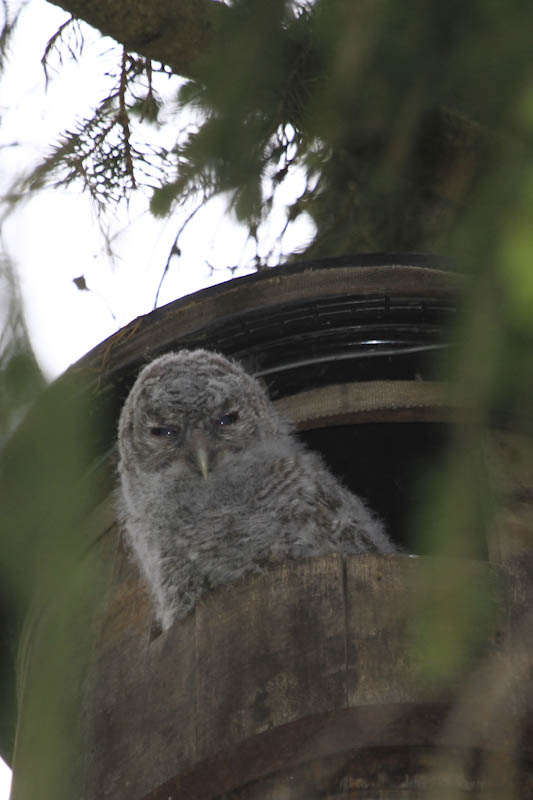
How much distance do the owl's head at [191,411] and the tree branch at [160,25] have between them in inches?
29.3

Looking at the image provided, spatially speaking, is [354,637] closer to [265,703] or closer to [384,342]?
[265,703]

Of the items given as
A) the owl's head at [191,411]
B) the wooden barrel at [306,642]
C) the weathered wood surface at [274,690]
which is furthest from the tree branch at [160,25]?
the weathered wood surface at [274,690]

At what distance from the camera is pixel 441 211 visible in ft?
11.3

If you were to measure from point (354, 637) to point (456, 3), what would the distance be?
992 mm

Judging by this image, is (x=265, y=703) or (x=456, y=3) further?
(x=265, y=703)

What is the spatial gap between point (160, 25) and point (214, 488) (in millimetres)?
1132

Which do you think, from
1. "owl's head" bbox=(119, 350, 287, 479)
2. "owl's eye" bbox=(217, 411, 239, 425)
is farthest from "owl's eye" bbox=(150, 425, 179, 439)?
"owl's eye" bbox=(217, 411, 239, 425)

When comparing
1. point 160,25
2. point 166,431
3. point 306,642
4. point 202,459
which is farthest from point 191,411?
point 306,642

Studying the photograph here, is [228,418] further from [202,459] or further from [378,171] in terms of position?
[378,171]

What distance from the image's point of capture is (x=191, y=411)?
2748 millimetres

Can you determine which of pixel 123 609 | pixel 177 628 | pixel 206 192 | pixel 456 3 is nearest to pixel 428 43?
pixel 456 3

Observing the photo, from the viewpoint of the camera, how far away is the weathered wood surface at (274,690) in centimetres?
163

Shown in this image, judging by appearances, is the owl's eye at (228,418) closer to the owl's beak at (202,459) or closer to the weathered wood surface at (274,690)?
the owl's beak at (202,459)

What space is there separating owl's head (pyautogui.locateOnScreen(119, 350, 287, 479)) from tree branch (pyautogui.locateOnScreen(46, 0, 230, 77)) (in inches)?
29.3
